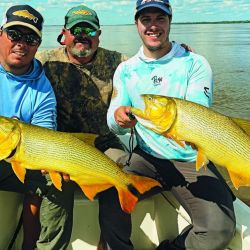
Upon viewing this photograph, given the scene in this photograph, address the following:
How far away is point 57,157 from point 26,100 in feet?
3.82

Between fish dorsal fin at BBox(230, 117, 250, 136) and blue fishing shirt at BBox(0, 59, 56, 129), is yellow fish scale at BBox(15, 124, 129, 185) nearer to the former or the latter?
blue fishing shirt at BBox(0, 59, 56, 129)

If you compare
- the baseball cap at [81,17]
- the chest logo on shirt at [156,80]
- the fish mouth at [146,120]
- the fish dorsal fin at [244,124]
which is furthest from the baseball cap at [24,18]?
the fish dorsal fin at [244,124]

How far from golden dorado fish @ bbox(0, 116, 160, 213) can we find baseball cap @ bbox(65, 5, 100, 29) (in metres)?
1.76

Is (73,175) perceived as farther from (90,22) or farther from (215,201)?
(90,22)

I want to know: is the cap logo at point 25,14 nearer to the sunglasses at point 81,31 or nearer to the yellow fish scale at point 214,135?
the sunglasses at point 81,31

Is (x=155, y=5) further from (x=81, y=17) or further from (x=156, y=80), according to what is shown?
(x=81, y=17)

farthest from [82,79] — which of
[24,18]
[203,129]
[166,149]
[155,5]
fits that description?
[203,129]

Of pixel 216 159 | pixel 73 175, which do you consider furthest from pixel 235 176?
pixel 73 175

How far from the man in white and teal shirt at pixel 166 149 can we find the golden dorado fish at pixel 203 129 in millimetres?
392

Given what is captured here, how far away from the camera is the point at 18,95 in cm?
420

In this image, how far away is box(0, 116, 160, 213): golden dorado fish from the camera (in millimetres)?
3201

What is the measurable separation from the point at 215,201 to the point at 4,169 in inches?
76.5

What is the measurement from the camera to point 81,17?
15.3 feet

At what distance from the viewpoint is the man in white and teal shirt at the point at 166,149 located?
12.1 feet
